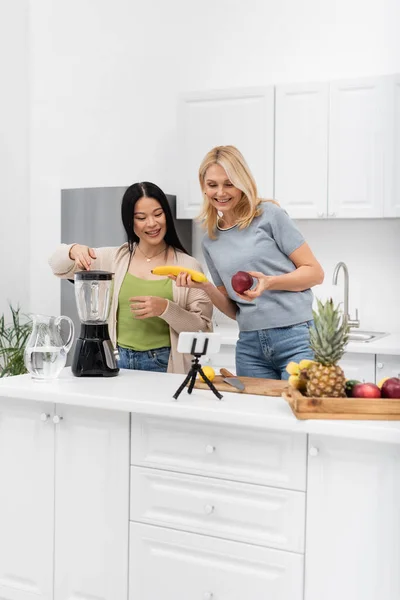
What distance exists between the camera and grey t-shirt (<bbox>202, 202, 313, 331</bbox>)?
2.53 metres

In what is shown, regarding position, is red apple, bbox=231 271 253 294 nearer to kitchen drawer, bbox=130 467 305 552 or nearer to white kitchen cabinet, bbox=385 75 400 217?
kitchen drawer, bbox=130 467 305 552

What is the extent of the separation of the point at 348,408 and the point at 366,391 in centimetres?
8

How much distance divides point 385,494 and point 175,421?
0.61 metres

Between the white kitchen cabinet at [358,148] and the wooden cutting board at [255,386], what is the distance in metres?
1.79

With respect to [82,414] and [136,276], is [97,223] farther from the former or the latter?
[82,414]

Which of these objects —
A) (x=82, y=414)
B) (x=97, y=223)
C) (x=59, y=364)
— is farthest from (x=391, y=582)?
(x=97, y=223)

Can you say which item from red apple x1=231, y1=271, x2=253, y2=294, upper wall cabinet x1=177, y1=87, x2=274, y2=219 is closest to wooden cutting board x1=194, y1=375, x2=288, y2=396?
red apple x1=231, y1=271, x2=253, y2=294

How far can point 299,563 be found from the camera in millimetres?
1893

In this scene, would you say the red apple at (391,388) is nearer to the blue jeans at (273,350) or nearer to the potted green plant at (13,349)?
the blue jeans at (273,350)

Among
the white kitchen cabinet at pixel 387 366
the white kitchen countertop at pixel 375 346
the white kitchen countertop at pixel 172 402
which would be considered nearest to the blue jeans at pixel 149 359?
the white kitchen countertop at pixel 172 402

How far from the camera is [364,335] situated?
4.02 m

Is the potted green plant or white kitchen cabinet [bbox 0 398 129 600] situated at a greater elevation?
the potted green plant

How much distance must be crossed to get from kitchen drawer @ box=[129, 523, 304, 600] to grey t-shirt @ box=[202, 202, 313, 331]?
2.70ft

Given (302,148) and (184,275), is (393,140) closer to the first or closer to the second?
(302,148)
